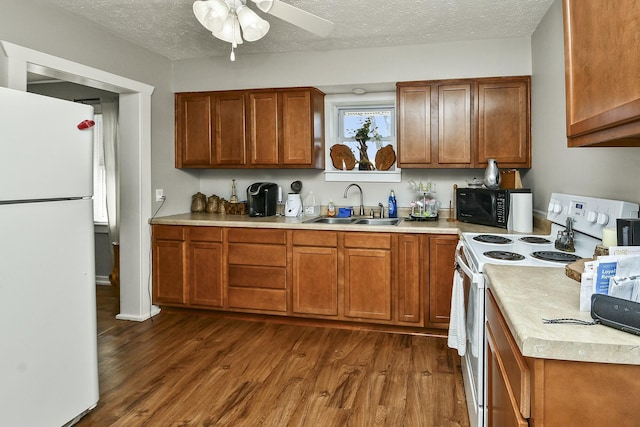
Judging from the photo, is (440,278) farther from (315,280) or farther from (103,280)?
(103,280)

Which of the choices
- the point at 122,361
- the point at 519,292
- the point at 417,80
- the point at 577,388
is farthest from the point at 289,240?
the point at 577,388

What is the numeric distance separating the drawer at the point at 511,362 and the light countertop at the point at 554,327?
70mm

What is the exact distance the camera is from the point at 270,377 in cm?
256

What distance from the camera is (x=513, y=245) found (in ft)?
7.35

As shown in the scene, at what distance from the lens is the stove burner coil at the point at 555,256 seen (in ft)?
5.72

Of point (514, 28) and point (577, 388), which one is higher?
point (514, 28)

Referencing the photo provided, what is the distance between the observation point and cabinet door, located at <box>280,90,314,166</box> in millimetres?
3732

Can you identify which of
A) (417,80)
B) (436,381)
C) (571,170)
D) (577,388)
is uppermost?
(417,80)

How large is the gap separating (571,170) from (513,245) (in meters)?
0.65

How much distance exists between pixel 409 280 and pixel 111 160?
357 cm

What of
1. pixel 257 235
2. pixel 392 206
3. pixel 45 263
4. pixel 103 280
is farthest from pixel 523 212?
pixel 103 280

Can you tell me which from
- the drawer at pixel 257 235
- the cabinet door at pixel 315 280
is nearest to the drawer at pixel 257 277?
the cabinet door at pixel 315 280

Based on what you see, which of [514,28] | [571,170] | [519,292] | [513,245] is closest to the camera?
[519,292]

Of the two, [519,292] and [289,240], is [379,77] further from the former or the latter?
[519,292]
